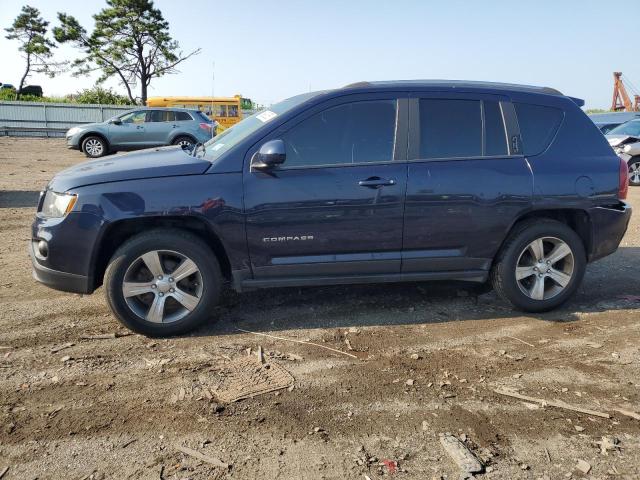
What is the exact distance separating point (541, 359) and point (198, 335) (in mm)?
2505

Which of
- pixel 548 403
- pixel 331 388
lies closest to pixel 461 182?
pixel 548 403

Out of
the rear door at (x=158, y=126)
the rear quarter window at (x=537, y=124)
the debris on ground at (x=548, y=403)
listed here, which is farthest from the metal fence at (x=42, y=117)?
the debris on ground at (x=548, y=403)

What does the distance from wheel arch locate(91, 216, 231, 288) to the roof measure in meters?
1.65

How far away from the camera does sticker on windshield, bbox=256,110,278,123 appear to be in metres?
4.22

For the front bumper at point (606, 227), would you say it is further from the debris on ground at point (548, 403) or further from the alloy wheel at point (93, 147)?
the alloy wheel at point (93, 147)

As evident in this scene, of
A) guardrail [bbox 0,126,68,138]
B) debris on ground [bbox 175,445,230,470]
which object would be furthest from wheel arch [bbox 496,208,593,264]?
guardrail [bbox 0,126,68,138]

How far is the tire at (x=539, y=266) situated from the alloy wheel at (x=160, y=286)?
2516mm

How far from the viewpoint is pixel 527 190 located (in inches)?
170

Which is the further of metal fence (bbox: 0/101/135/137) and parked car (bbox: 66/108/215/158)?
metal fence (bbox: 0/101/135/137)

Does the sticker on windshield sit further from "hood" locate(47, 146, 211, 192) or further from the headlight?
the headlight

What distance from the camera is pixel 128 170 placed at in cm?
388

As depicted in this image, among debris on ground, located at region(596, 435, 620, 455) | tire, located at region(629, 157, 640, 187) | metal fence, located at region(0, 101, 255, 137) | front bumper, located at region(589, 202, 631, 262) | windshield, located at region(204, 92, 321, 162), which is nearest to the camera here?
debris on ground, located at region(596, 435, 620, 455)

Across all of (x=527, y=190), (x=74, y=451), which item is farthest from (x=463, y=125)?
(x=74, y=451)

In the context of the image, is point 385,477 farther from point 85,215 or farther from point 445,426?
point 85,215
